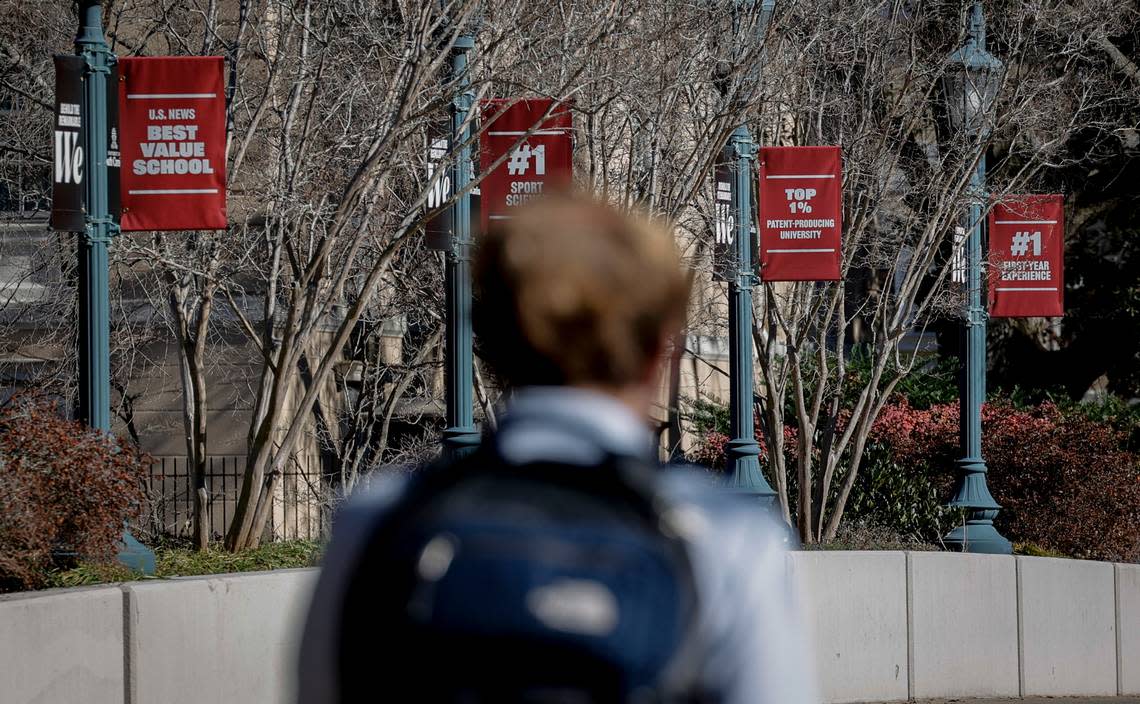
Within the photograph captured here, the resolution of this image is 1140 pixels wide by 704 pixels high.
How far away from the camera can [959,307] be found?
1716cm

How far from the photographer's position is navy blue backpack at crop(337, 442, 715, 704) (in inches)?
64.4

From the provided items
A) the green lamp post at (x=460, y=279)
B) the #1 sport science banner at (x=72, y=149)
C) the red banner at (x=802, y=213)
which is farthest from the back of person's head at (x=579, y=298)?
the red banner at (x=802, y=213)

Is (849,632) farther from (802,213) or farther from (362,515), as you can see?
(362,515)

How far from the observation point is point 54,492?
26.2 feet

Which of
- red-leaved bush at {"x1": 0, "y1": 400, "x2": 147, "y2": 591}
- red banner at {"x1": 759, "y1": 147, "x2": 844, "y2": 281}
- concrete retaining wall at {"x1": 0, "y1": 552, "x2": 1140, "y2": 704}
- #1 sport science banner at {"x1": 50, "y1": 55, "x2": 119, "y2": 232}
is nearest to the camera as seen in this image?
concrete retaining wall at {"x1": 0, "y1": 552, "x2": 1140, "y2": 704}

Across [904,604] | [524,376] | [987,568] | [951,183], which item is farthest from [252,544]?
[524,376]

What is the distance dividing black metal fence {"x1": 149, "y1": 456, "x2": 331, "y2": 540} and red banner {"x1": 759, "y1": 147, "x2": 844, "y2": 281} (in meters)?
6.33

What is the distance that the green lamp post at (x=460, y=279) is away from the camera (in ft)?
36.9

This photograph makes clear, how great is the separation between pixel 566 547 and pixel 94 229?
8676mm

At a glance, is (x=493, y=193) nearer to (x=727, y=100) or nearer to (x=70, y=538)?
(x=727, y=100)

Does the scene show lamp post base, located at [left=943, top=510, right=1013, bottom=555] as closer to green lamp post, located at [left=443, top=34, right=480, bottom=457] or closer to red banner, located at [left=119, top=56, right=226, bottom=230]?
green lamp post, located at [left=443, top=34, right=480, bottom=457]

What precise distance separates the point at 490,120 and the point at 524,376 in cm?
988

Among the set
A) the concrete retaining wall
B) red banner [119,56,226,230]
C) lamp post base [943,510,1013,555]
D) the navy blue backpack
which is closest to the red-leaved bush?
the concrete retaining wall

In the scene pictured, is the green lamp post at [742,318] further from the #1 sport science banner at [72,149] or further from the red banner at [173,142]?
the #1 sport science banner at [72,149]
